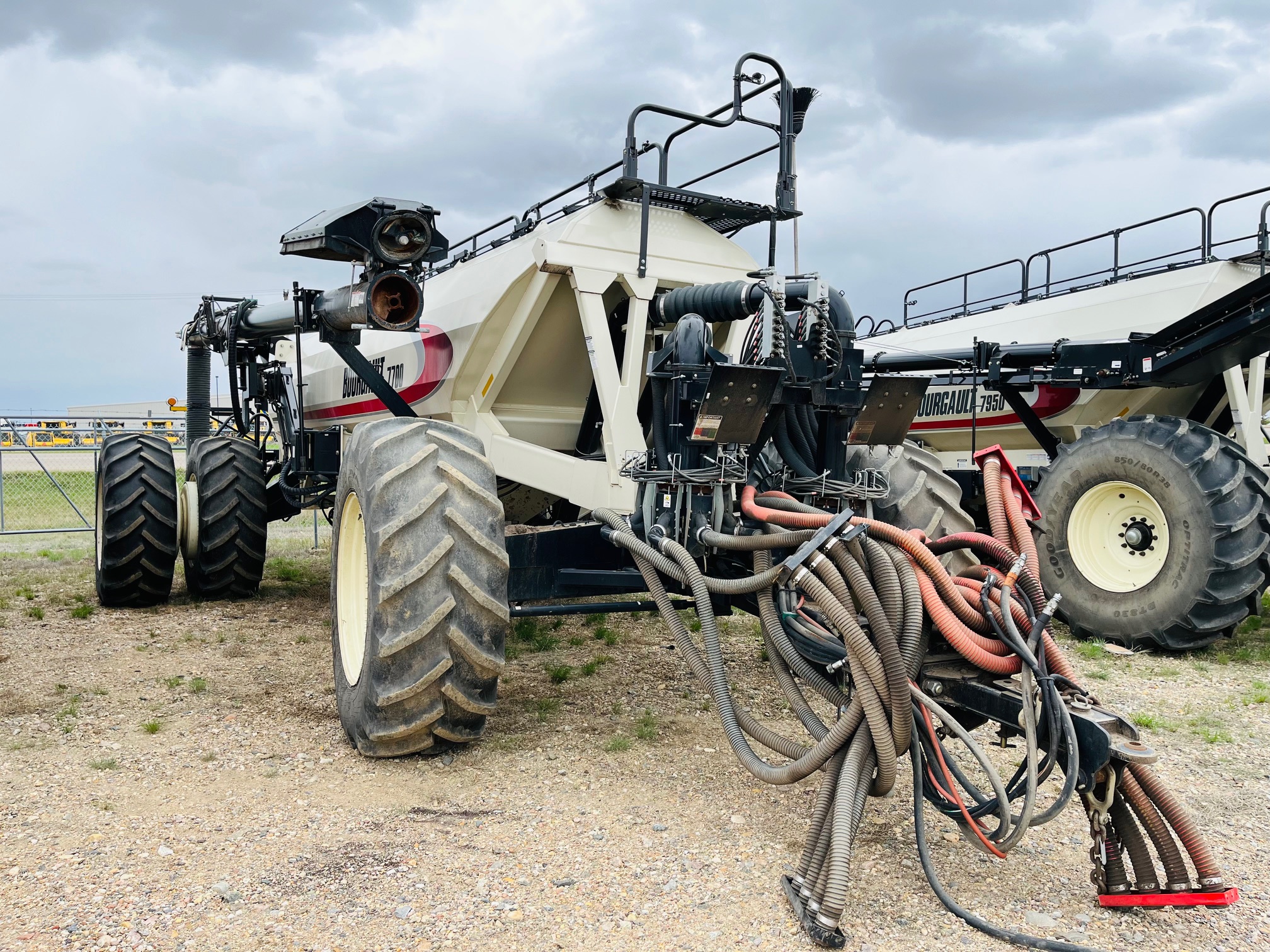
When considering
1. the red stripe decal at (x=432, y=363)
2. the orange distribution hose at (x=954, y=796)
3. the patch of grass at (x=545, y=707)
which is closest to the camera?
the orange distribution hose at (x=954, y=796)

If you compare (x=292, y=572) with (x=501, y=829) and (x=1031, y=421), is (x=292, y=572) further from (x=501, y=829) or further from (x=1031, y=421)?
(x=1031, y=421)

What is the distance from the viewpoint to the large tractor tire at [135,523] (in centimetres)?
731

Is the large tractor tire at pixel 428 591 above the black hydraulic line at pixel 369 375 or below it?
below

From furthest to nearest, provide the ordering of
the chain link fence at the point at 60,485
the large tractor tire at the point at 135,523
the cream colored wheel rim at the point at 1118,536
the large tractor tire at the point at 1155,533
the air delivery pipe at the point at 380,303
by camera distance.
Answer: the chain link fence at the point at 60,485
the large tractor tire at the point at 135,523
the cream colored wheel rim at the point at 1118,536
the large tractor tire at the point at 1155,533
the air delivery pipe at the point at 380,303

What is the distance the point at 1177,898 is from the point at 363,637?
3.22m

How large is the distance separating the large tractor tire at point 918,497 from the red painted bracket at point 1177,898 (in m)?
1.77

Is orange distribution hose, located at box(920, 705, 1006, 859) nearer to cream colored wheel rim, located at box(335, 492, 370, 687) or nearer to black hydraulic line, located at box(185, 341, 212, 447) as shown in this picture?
cream colored wheel rim, located at box(335, 492, 370, 687)

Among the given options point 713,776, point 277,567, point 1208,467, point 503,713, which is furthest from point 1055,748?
point 277,567

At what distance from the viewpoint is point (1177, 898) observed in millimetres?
2783

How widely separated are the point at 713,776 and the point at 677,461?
1.27m

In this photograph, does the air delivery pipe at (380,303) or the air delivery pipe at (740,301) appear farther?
the air delivery pipe at (380,303)

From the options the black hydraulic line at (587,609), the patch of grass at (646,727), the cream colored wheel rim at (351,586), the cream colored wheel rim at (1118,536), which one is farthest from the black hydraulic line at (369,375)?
the cream colored wheel rim at (1118,536)

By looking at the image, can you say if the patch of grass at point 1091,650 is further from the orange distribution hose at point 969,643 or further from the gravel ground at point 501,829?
the orange distribution hose at point 969,643

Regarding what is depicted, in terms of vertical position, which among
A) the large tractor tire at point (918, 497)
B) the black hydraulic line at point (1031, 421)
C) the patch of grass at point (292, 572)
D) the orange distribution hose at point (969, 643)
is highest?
the black hydraulic line at point (1031, 421)
